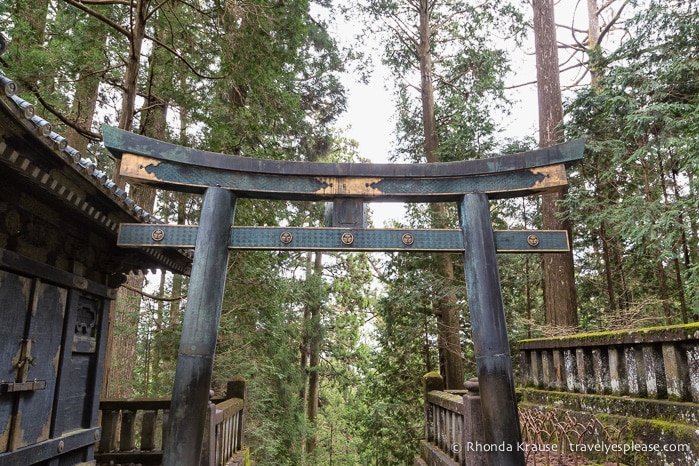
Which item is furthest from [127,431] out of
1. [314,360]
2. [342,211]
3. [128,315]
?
[314,360]

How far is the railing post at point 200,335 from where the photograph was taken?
397 centimetres

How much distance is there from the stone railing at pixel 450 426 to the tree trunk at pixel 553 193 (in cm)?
318

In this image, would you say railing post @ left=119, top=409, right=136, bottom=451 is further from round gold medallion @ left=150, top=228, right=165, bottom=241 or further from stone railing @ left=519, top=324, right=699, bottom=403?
stone railing @ left=519, top=324, right=699, bottom=403

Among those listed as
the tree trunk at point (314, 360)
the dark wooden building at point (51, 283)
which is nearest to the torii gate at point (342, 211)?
the dark wooden building at point (51, 283)

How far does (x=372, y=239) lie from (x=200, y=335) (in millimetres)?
1985

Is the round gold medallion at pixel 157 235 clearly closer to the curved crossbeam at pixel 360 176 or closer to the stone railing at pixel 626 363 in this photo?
the curved crossbeam at pixel 360 176

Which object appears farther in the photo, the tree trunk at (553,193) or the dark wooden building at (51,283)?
the tree trunk at (553,193)

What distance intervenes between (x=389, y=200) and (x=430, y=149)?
6595 mm

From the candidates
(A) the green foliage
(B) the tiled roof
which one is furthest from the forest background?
(B) the tiled roof

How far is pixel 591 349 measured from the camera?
15.3 ft

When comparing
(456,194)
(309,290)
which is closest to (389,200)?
(456,194)

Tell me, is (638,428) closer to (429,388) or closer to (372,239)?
(372,239)

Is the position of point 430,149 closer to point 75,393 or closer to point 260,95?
point 260,95

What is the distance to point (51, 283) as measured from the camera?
4840 mm
